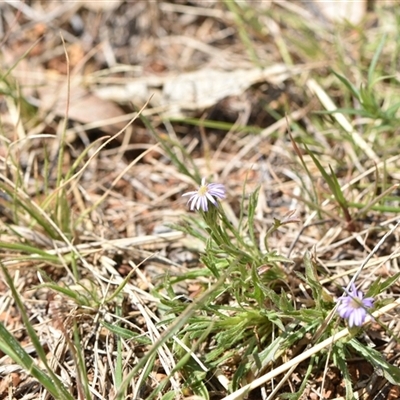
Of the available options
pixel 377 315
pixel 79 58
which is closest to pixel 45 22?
pixel 79 58

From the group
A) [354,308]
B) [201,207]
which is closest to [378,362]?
[354,308]

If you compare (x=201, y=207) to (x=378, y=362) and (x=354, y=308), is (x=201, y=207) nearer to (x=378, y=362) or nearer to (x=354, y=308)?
(x=354, y=308)

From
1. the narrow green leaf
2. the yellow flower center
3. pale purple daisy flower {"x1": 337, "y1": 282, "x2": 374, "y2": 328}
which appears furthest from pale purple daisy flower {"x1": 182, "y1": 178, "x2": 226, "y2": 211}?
the narrow green leaf

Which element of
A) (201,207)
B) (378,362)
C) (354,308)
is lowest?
(378,362)

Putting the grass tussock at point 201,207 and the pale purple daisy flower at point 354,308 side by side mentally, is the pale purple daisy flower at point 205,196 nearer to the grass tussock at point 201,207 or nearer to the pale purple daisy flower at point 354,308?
the grass tussock at point 201,207

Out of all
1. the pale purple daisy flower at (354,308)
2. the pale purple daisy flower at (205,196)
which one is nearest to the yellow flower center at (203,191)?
the pale purple daisy flower at (205,196)

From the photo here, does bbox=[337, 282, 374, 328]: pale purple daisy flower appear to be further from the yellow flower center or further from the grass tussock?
the yellow flower center

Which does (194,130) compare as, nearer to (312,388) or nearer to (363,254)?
(363,254)
